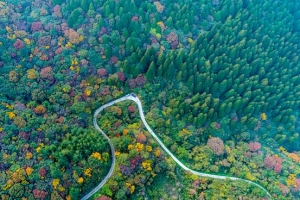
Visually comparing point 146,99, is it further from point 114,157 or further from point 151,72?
point 114,157

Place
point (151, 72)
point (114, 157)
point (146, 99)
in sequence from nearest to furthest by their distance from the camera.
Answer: point (114, 157)
point (146, 99)
point (151, 72)

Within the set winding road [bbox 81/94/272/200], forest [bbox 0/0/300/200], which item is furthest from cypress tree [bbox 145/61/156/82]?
winding road [bbox 81/94/272/200]

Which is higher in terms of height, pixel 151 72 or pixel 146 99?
pixel 151 72

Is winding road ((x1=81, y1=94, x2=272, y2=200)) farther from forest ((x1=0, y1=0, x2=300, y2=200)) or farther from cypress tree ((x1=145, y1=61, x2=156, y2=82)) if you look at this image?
cypress tree ((x1=145, y1=61, x2=156, y2=82))

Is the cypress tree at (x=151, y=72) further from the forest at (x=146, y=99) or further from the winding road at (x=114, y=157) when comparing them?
the winding road at (x=114, y=157)

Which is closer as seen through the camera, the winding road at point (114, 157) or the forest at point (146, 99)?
the forest at point (146, 99)

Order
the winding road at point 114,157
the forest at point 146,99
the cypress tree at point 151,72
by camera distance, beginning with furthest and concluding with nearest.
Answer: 1. the cypress tree at point 151,72
2. the winding road at point 114,157
3. the forest at point 146,99

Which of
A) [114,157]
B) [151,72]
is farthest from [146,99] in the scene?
[114,157]

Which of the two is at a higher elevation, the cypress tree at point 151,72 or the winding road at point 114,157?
the cypress tree at point 151,72

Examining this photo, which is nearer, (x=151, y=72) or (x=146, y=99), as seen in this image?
(x=146, y=99)

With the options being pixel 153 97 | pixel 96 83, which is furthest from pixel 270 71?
pixel 96 83

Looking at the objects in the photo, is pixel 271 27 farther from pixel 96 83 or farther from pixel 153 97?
pixel 96 83

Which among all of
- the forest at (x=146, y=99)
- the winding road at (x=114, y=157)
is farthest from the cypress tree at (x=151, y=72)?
the winding road at (x=114, y=157)
